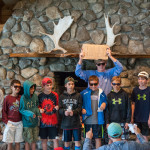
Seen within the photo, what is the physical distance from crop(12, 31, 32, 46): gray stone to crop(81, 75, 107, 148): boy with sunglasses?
1.53 m

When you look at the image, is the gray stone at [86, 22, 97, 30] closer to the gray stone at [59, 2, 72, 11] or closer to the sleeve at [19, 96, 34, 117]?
the gray stone at [59, 2, 72, 11]

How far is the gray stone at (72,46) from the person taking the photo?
4.17 m

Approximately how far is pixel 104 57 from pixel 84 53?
305 millimetres

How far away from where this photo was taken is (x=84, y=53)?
3.53 metres

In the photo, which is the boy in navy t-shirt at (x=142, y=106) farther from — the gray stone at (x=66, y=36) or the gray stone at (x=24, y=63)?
the gray stone at (x=24, y=63)

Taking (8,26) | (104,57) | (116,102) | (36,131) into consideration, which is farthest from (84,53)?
(8,26)

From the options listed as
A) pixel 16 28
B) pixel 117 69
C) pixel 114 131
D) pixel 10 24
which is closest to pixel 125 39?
pixel 117 69

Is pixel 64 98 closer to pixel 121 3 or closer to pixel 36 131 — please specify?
pixel 36 131

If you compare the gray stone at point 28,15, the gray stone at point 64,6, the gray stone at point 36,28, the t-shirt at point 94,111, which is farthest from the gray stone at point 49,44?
the t-shirt at point 94,111

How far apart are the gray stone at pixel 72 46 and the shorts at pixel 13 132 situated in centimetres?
154

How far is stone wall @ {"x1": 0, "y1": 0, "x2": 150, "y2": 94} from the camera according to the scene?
165 inches

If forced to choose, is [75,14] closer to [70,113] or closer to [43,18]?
[43,18]

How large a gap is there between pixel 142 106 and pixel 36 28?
7.34ft

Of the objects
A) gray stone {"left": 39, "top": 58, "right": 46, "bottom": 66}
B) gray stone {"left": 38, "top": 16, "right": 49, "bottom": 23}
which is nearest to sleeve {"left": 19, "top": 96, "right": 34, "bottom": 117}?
gray stone {"left": 39, "top": 58, "right": 46, "bottom": 66}
